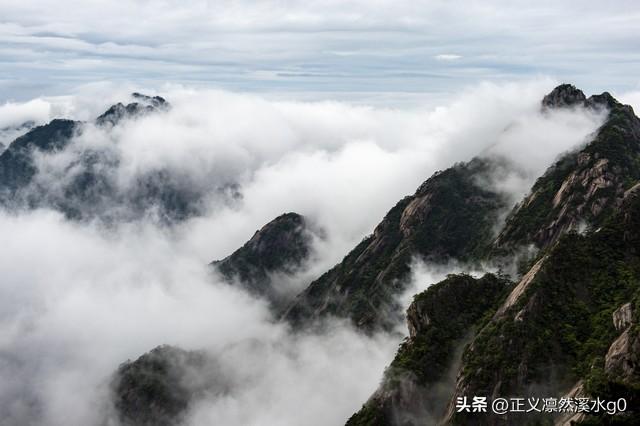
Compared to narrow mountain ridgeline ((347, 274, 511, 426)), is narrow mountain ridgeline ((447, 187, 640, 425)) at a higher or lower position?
higher

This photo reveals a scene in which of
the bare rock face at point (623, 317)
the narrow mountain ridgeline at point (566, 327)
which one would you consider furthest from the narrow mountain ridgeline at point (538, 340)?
the bare rock face at point (623, 317)

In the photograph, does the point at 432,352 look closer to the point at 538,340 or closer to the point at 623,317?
the point at 538,340

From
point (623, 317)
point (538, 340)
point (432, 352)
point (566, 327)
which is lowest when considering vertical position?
point (432, 352)

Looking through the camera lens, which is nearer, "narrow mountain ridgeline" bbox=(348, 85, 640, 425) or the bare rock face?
the bare rock face

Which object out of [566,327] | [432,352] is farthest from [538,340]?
[432,352]

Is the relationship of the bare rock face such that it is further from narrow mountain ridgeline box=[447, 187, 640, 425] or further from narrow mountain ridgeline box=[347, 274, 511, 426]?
narrow mountain ridgeline box=[347, 274, 511, 426]

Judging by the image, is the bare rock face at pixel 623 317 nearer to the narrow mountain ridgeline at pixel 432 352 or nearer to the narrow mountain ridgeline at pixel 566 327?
the narrow mountain ridgeline at pixel 566 327

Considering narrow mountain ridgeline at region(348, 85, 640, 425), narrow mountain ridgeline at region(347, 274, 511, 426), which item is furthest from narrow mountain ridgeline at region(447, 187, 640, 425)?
narrow mountain ridgeline at region(347, 274, 511, 426)

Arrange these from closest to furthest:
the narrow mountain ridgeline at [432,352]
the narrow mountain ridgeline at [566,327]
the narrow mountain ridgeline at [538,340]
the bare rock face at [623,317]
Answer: the bare rock face at [623,317] < the narrow mountain ridgeline at [566,327] < the narrow mountain ridgeline at [538,340] < the narrow mountain ridgeline at [432,352]

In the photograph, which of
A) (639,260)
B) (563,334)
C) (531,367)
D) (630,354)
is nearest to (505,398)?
(531,367)

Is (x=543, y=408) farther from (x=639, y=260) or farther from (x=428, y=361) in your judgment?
(x=639, y=260)

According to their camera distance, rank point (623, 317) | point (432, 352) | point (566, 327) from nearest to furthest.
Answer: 1. point (623, 317)
2. point (566, 327)
3. point (432, 352)
